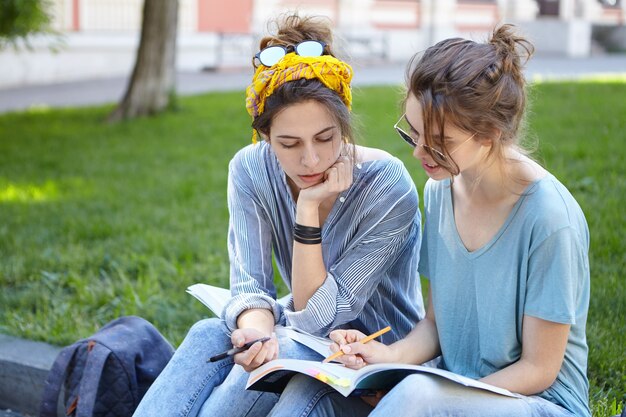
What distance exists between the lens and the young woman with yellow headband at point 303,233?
8.53ft

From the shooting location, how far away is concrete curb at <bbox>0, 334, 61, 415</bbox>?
11.6 ft

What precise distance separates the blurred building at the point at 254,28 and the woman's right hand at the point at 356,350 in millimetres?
10654

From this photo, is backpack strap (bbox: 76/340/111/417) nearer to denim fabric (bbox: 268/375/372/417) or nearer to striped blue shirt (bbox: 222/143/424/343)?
striped blue shirt (bbox: 222/143/424/343)

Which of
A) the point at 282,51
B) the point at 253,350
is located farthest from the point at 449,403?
the point at 282,51

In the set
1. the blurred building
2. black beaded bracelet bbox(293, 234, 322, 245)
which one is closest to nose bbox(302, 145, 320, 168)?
black beaded bracelet bbox(293, 234, 322, 245)

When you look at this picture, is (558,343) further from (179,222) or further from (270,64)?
(179,222)

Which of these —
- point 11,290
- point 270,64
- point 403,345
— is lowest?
point 11,290

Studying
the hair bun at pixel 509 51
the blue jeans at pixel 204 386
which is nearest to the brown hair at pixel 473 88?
the hair bun at pixel 509 51

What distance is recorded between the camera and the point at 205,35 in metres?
20.0

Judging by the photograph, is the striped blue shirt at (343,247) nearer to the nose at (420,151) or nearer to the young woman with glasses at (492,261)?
the young woman with glasses at (492,261)

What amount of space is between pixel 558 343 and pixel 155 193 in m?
4.36

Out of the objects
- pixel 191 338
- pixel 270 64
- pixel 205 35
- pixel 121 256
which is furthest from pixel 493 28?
pixel 205 35

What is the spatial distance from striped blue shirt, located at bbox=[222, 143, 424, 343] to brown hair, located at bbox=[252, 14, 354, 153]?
0.53 feet

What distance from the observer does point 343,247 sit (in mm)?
2805
